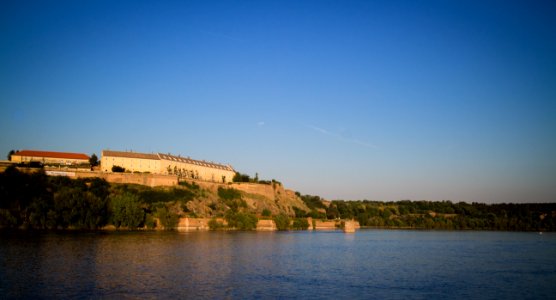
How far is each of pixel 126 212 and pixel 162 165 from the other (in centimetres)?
3248

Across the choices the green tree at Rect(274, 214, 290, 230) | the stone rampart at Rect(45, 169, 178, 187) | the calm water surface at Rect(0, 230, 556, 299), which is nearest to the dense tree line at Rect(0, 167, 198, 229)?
the stone rampart at Rect(45, 169, 178, 187)

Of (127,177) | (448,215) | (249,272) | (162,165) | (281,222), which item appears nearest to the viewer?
(249,272)

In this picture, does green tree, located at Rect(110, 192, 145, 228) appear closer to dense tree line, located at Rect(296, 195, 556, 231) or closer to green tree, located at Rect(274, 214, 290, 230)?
green tree, located at Rect(274, 214, 290, 230)

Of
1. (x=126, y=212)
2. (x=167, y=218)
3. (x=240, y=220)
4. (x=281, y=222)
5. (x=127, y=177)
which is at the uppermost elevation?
(x=127, y=177)

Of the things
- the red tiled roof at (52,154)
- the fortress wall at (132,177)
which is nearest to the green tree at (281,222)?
the fortress wall at (132,177)

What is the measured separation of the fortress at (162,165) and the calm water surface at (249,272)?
142 feet

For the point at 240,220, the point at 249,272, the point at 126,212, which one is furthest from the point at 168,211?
the point at 249,272

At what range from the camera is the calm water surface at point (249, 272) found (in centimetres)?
2503

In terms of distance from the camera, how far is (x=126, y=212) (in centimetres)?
6550

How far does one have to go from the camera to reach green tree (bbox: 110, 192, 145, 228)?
65.2 meters

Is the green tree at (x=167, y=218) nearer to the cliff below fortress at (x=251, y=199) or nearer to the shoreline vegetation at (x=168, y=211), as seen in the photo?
the shoreline vegetation at (x=168, y=211)

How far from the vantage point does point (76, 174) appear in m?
80.6

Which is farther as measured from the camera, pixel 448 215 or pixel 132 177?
pixel 448 215

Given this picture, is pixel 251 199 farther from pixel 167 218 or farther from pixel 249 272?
pixel 249 272
